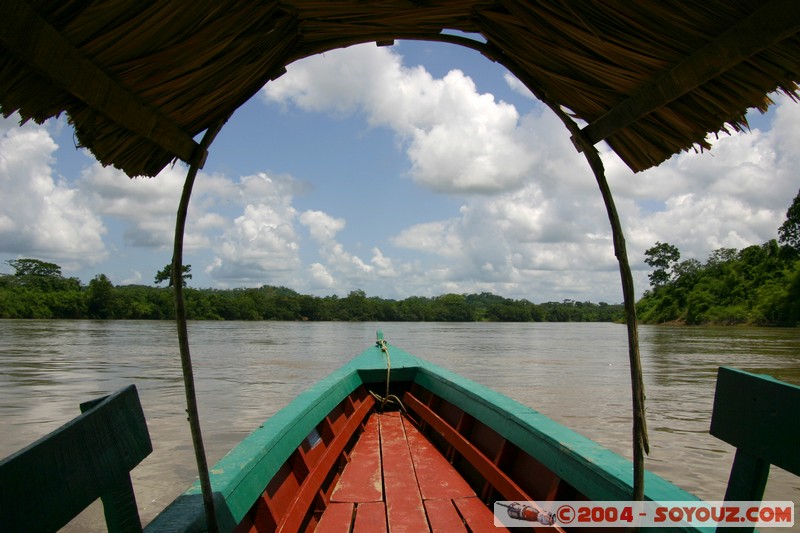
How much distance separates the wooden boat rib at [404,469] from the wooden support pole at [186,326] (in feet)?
0.27

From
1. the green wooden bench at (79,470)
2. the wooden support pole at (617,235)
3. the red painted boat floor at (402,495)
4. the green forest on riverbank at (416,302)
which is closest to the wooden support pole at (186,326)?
the green wooden bench at (79,470)

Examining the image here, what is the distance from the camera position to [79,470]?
39.5 inches

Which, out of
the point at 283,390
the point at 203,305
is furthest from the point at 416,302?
the point at 283,390

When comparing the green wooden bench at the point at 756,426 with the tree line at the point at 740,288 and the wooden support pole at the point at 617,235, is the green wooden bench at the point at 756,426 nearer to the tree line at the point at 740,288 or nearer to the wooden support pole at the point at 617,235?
the wooden support pole at the point at 617,235

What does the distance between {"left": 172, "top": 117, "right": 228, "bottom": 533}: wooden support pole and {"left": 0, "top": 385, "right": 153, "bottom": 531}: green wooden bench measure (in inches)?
7.4

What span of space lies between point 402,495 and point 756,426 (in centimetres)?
195

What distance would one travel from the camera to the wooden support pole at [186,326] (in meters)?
1.48

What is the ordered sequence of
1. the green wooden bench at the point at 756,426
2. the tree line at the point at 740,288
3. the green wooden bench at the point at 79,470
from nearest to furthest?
the green wooden bench at the point at 79,470 < the green wooden bench at the point at 756,426 < the tree line at the point at 740,288

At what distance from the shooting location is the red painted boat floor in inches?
93.7

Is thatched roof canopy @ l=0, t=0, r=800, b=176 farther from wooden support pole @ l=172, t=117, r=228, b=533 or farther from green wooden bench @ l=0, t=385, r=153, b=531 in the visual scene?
green wooden bench @ l=0, t=385, r=153, b=531

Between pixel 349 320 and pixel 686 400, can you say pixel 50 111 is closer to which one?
pixel 686 400

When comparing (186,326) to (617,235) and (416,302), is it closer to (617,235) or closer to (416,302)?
(617,235)

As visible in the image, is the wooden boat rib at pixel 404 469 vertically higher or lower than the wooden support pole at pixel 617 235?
Result: lower

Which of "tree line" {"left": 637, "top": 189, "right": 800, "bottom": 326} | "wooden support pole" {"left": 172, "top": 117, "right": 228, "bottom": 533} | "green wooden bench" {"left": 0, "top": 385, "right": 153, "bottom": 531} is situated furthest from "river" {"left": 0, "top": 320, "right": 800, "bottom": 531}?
"tree line" {"left": 637, "top": 189, "right": 800, "bottom": 326}
